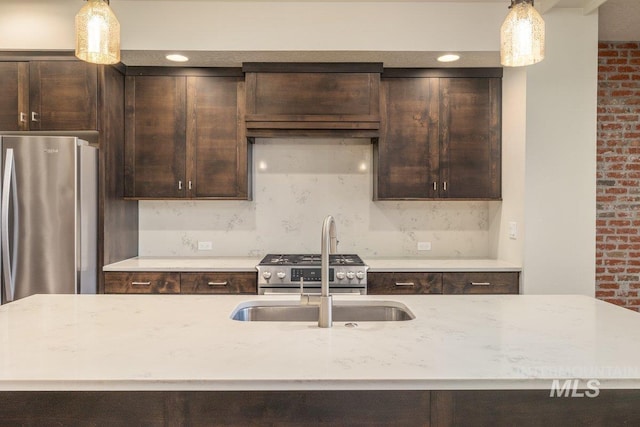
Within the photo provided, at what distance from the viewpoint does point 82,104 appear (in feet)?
10.5

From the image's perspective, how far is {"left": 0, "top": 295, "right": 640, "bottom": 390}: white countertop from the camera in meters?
1.11

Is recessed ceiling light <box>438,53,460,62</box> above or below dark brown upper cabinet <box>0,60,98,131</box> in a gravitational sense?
above

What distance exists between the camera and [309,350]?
128 centimetres

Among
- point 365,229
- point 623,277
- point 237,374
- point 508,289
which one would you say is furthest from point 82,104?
point 623,277

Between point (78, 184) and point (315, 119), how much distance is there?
1.73 m

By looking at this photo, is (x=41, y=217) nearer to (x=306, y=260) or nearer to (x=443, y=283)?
(x=306, y=260)

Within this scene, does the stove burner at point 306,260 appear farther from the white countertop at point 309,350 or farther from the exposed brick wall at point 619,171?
the exposed brick wall at point 619,171

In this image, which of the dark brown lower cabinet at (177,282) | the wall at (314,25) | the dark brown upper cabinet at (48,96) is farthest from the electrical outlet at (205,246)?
the wall at (314,25)

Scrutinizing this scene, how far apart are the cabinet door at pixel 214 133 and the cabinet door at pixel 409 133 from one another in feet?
3.71

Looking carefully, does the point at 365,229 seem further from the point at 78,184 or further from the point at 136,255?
the point at 78,184

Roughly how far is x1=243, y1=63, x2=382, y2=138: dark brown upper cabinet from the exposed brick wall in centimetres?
189

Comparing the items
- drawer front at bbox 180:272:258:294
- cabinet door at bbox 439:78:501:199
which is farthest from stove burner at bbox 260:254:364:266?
cabinet door at bbox 439:78:501:199

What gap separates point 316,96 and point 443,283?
5.58ft

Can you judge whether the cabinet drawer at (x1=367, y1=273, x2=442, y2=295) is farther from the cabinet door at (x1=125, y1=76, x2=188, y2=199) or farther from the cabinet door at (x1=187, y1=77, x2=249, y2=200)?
the cabinet door at (x1=125, y1=76, x2=188, y2=199)
